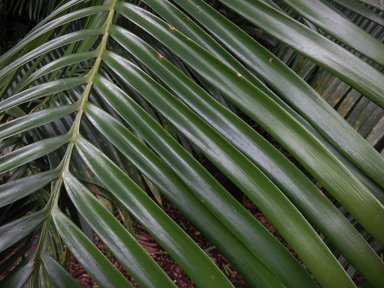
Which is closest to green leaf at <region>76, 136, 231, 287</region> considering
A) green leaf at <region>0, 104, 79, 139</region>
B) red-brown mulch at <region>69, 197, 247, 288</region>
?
green leaf at <region>0, 104, 79, 139</region>

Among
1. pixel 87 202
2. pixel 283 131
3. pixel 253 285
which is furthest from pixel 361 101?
pixel 87 202

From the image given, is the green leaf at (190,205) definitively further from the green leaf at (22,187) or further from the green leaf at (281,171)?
the green leaf at (22,187)

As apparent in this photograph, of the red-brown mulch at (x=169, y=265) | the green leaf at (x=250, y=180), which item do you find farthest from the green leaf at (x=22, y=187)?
the red-brown mulch at (x=169, y=265)

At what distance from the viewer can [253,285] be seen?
0.93 ft

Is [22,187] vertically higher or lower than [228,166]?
higher

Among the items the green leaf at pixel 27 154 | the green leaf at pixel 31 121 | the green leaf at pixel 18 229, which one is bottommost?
the green leaf at pixel 18 229

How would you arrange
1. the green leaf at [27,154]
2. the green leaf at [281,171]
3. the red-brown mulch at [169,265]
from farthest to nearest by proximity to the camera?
1. the red-brown mulch at [169,265]
2. the green leaf at [27,154]
3. the green leaf at [281,171]

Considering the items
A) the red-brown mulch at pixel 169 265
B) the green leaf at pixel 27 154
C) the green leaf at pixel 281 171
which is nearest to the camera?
the green leaf at pixel 281 171

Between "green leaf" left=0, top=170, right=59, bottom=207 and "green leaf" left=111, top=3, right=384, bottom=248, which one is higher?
"green leaf" left=0, top=170, right=59, bottom=207

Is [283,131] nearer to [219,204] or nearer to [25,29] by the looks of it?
[219,204]

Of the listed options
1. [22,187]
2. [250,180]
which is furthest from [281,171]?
[22,187]

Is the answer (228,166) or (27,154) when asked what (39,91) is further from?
(228,166)

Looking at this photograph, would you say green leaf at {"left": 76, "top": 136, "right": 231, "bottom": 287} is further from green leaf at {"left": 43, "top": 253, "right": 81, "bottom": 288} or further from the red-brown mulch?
the red-brown mulch

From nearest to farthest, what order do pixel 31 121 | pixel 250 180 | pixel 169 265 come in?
1. pixel 250 180
2. pixel 31 121
3. pixel 169 265
